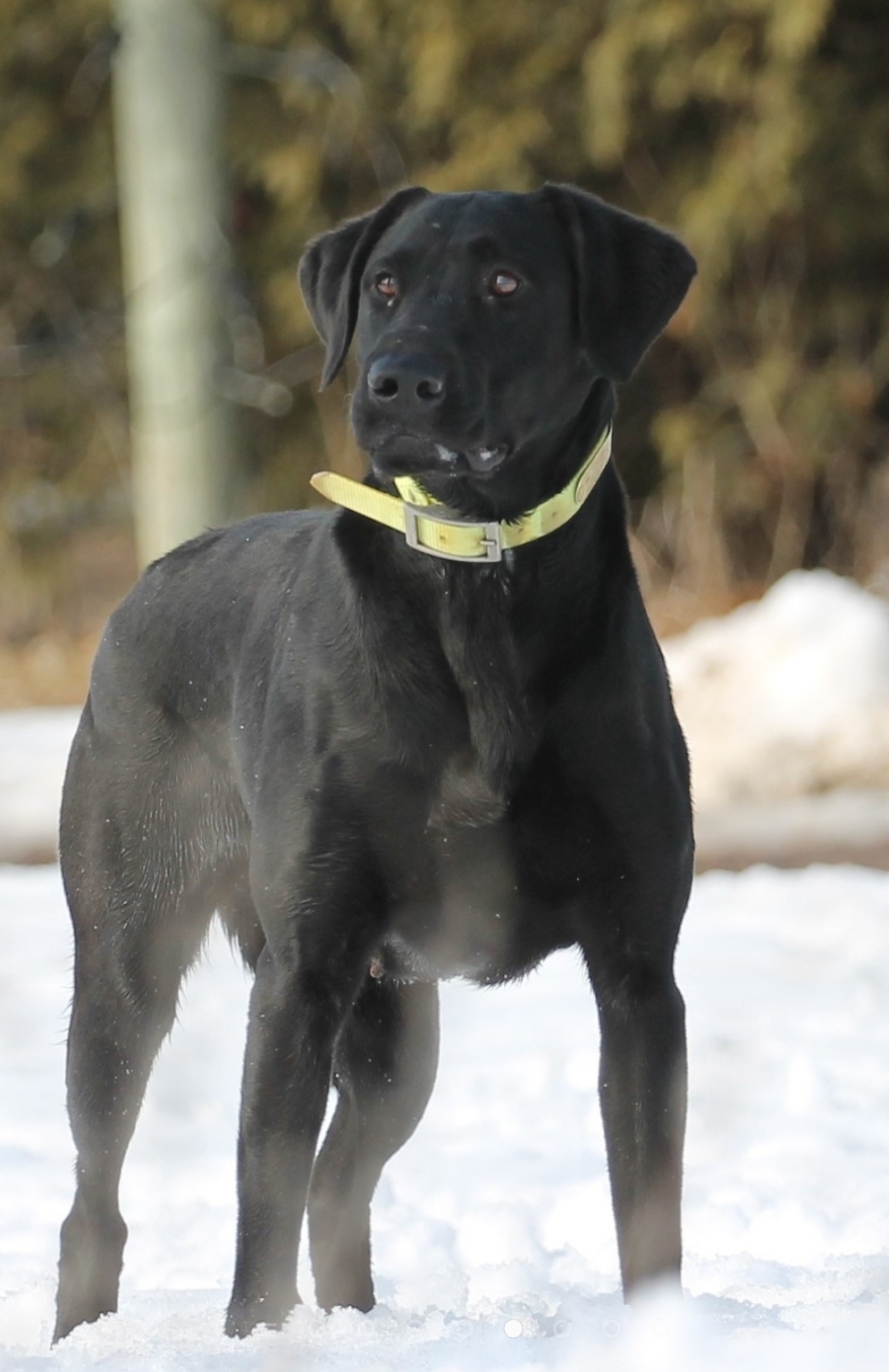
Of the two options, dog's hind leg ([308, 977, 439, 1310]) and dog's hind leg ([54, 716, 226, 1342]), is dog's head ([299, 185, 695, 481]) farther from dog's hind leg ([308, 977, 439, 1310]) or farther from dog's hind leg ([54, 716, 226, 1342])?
dog's hind leg ([308, 977, 439, 1310])

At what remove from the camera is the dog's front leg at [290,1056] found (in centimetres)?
264

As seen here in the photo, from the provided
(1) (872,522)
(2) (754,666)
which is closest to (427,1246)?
(2) (754,666)

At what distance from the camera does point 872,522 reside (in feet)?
30.8

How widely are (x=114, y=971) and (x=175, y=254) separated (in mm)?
5017

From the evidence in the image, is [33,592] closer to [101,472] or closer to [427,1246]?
[101,472]

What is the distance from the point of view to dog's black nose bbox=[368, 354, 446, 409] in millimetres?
2584

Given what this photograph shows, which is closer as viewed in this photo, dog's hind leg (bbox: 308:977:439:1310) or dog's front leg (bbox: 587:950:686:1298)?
dog's front leg (bbox: 587:950:686:1298)

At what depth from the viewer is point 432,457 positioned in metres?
2.68

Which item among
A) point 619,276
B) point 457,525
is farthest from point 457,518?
point 619,276

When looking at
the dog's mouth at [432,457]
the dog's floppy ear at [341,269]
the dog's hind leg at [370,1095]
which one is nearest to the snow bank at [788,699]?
→ the dog's hind leg at [370,1095]

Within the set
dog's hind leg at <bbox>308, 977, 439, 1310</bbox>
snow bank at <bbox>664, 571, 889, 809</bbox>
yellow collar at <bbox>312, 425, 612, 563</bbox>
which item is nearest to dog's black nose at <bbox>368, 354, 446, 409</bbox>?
yellow collar at <bbox>312, 425, 612, 563</bbox>

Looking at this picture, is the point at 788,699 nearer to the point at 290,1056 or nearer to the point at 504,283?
the point at 504,283

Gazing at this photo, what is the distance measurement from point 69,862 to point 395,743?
85 cm

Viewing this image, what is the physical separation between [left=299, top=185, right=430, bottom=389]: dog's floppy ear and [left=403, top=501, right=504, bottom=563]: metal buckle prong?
33 centimetres
